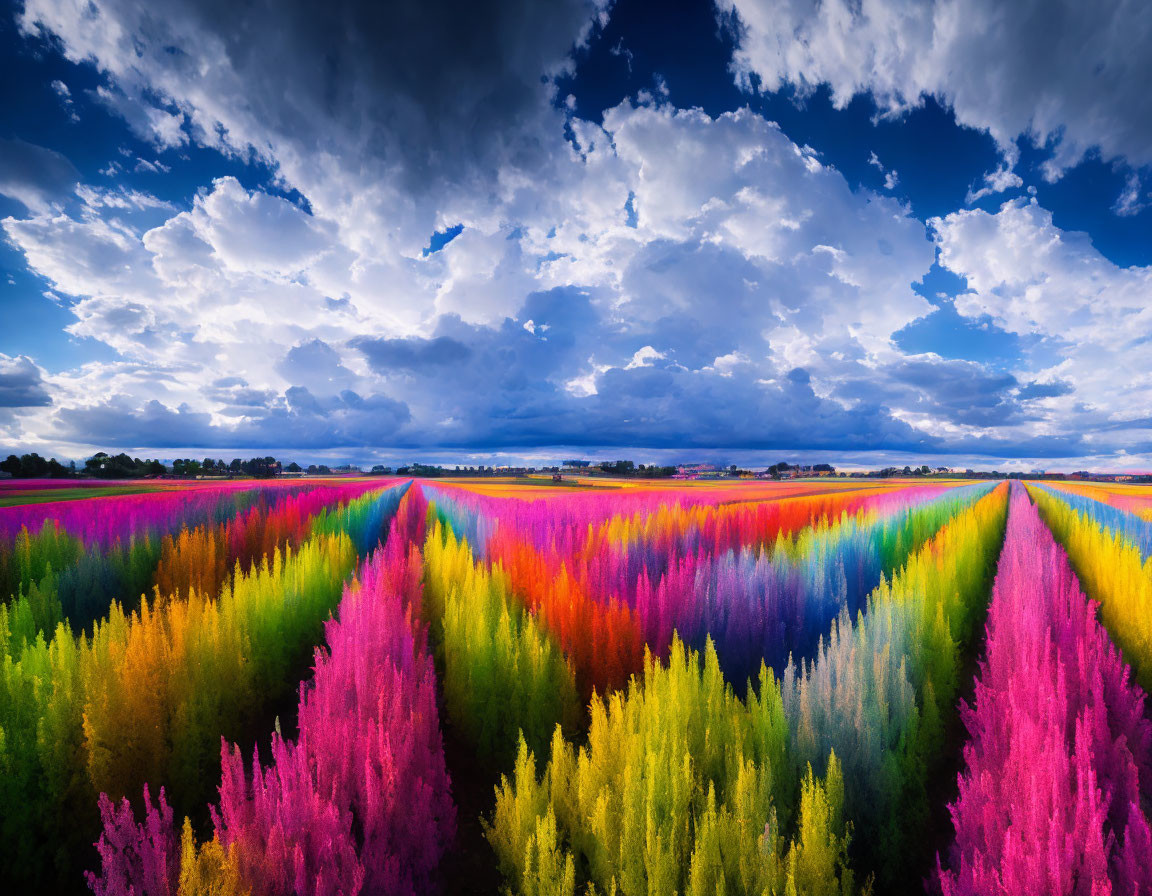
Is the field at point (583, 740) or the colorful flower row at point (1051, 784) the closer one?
the colorful flower row at point (1051, 784)

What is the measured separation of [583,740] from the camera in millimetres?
3459

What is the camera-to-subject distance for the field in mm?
1753

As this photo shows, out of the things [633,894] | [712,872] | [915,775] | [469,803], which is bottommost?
[469,803]

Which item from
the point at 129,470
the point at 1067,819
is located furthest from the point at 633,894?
the point at 129,470

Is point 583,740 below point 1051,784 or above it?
below

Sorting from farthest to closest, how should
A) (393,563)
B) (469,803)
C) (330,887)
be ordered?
(393,563) → (469,803) → (330,887)

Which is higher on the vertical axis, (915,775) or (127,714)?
(127,714)

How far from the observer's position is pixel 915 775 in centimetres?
275

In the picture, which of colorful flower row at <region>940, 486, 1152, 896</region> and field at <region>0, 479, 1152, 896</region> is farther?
field at <region>0, 479, 1152, 896</region>

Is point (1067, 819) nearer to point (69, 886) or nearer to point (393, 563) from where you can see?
point (69, 886)

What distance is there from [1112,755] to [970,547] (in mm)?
5954

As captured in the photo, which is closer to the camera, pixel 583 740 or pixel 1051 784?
pixel 1051 784

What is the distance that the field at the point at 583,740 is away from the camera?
1.75 metres

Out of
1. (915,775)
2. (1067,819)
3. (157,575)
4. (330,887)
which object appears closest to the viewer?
(330,887)
